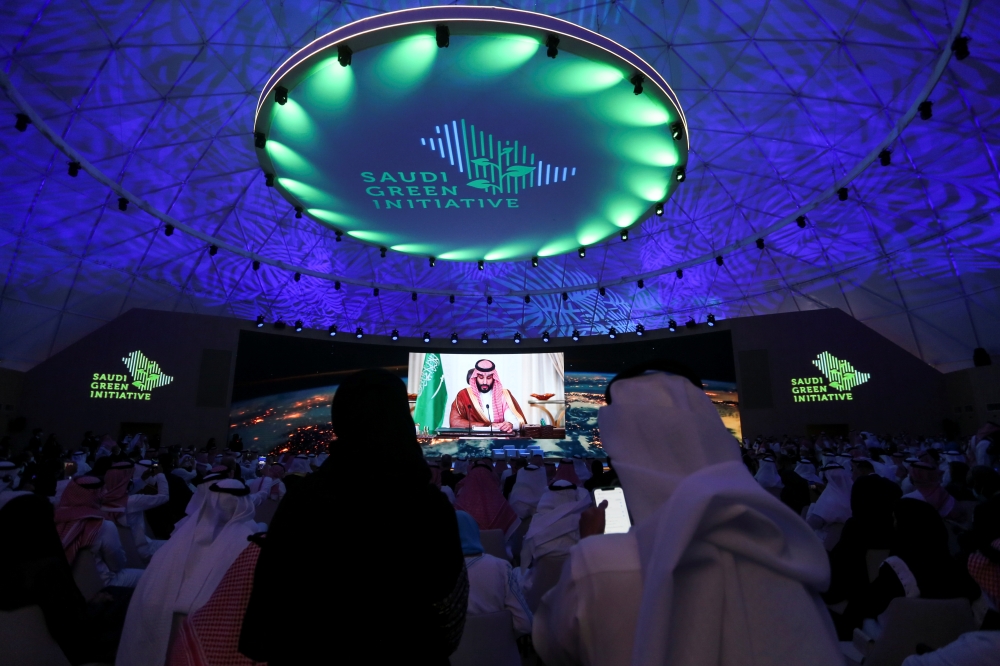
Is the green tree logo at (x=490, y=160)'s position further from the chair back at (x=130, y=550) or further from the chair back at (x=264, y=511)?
the chair back at (x=130, y=550)

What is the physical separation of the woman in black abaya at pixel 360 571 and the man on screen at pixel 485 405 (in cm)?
2821

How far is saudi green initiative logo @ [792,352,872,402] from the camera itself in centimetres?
2547

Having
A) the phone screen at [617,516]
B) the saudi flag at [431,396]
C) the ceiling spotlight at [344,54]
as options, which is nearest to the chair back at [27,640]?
the phone screen at [617,516]

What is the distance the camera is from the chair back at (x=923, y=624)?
3.69 metres

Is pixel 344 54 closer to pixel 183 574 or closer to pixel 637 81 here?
pixel 637 81

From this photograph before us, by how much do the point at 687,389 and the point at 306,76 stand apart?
10053 millimetres

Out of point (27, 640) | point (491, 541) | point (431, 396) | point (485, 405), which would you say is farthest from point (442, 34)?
point (431, 396)

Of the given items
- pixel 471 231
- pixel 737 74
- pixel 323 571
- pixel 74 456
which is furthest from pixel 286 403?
pixel 323 571

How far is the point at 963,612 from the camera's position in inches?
146

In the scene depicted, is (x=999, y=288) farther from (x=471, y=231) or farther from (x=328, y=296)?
(x=328, y=296)

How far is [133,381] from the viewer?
26.1 metres

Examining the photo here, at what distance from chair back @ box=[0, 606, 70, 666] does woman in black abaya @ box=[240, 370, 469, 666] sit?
2.75 meters

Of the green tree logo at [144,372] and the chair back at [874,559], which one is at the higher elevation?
the green tree logo at [144,372]

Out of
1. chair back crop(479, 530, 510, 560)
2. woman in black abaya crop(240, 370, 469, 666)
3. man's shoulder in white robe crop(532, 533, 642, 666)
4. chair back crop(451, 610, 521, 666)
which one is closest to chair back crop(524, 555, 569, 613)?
chair back crop(451, 610, 521, 666)
